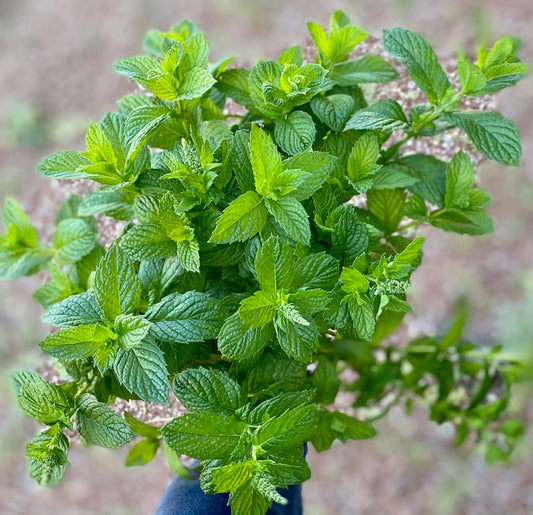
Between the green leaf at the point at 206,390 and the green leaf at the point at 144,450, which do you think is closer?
the green leaf at the point at 206,390

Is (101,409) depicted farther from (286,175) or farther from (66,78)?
(66,78)

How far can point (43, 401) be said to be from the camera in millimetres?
584

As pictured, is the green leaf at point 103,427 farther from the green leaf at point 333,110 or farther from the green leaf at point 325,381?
the green leaf at point 333,110

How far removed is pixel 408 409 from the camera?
3.40 ft

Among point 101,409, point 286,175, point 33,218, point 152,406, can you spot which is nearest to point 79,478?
point 33,218

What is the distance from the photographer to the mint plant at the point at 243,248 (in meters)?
0.56

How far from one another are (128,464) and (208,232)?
313 millimetres

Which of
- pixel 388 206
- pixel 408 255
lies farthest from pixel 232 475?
pixel 388 206

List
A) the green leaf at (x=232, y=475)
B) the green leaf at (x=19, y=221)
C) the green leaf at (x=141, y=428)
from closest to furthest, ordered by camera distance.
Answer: the green leaf at (x=232, y=475) < the green leaf at (x=141, y=428) < the green leaf at (x=19, y=221)

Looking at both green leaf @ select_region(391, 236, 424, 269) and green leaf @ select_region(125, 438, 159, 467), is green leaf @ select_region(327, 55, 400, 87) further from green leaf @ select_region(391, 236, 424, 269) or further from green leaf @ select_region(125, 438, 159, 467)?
green leaf @ select_region(125, 438, 159, 467)

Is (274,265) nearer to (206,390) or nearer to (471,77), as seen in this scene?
(206,390)

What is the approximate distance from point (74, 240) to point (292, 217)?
30cm

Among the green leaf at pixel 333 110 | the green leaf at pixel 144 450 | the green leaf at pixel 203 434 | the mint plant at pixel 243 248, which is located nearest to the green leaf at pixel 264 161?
the mint plant at pixel 243 248

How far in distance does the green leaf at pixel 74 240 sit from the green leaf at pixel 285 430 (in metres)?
0.32
